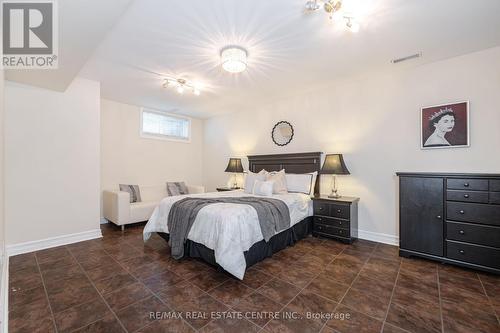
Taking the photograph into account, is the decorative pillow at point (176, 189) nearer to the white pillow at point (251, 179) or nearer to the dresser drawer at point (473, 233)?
the white pillow at point (251, 179)

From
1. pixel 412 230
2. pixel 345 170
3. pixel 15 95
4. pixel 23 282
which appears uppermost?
pixel 15 95

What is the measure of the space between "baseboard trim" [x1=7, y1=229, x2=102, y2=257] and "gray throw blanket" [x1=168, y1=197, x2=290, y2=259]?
160 cm

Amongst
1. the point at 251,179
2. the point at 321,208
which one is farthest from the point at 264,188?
the point at 321,208

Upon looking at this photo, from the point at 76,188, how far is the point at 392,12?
4.62 meters

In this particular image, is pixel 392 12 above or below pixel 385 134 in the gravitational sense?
above

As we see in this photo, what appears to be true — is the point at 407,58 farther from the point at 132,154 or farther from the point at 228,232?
the point at 132,154

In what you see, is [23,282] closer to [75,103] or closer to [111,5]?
[75,103]

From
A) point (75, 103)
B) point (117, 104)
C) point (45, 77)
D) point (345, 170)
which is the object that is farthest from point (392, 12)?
point (117, 104)

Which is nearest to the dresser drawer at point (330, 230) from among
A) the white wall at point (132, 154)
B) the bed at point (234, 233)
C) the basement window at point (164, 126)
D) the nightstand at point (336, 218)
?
the nightstand at point (336, 218)

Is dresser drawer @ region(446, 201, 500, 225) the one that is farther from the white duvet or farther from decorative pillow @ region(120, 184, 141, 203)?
decorative pillow @ region(120, 184, 141, 203)

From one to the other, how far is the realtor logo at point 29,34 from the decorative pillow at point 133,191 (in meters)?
2.51

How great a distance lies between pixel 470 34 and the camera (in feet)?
7.64

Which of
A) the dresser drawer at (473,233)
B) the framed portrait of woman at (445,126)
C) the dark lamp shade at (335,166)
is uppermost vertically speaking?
the framed portrait of woman at (445,126)

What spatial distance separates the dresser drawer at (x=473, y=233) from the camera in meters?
2.28
